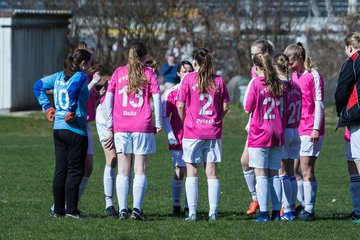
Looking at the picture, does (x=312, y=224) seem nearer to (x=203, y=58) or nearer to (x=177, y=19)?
(x=203, y=58)

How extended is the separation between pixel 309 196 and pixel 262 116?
1290 millimetres

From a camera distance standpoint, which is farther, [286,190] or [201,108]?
[286,190]

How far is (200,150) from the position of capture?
35.9 ft

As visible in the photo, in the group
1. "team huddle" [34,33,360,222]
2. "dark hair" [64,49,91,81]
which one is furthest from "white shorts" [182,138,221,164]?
"dark hair" [64,49,91,81]

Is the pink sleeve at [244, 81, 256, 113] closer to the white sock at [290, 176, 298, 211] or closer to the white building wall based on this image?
the white sock at [290, 176, 298, 211]

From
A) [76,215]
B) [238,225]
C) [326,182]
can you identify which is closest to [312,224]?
[238,225]

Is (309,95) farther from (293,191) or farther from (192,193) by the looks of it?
(192,193)

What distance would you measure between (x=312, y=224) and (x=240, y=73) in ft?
65.4

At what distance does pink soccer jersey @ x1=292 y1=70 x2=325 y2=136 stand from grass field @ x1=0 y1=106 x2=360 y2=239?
1010mm

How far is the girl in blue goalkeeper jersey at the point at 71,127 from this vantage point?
10.8 metres

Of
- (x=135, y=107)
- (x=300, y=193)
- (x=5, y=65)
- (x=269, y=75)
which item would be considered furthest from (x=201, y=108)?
(x=5, y=65)

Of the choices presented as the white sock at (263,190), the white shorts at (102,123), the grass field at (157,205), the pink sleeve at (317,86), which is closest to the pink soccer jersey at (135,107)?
the white shorts at (102,123)

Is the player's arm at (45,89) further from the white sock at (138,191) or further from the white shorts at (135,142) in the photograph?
the white sock at (138,191)

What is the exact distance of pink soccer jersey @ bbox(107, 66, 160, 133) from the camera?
1082cm
